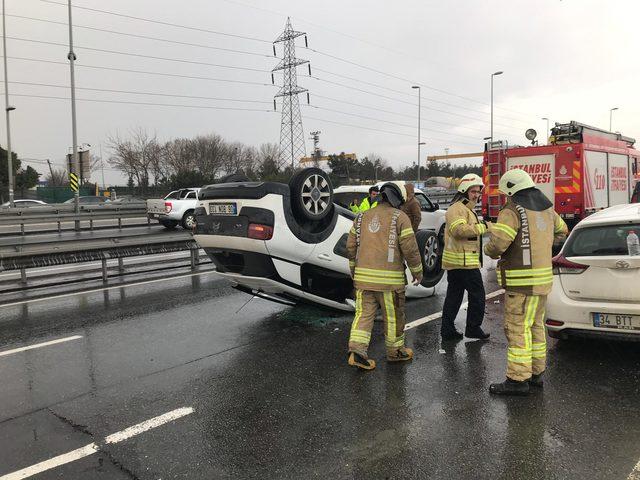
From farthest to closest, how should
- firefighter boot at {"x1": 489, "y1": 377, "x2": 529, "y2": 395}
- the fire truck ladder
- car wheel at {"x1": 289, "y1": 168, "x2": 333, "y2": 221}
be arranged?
the fire truck ladder
car wheel at {"x1": 289, "y1": 168, "x2": 333, "y2": 221}
firefighter boot at {"x1": 489, "y1": 377, "x2": 529, "y2": 395}

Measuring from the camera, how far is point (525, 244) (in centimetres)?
397

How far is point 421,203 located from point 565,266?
630 cm

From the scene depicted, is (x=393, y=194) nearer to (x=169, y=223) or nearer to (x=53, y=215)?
(x=169, y=223)

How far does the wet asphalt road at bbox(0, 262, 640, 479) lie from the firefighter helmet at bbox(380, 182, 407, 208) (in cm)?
153

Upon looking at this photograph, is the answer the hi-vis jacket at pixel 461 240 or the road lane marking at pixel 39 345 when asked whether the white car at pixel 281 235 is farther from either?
the road lane marking at pixel 39 345

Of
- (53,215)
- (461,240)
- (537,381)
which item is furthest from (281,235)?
(53,215)

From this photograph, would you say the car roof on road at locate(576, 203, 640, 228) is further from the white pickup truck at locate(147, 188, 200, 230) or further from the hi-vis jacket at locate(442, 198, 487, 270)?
the white pickup truck at locate(147, 188, 200, 230)

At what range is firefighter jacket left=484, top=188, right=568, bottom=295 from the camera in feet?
13.0

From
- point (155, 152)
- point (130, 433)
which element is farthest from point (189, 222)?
point (155, 152)

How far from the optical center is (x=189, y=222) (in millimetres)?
20656

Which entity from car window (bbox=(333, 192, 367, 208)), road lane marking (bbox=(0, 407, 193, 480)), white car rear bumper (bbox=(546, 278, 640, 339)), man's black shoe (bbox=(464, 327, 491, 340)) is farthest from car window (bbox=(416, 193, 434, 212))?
road lane marking (bbox=(0, 407, 193, 480))

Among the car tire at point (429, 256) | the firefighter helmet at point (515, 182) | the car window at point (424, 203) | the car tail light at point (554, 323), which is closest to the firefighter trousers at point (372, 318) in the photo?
the firefighter helmet at point (515, 182)

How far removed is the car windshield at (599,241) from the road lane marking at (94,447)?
3.84 m

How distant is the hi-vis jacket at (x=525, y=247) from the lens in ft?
13.0
